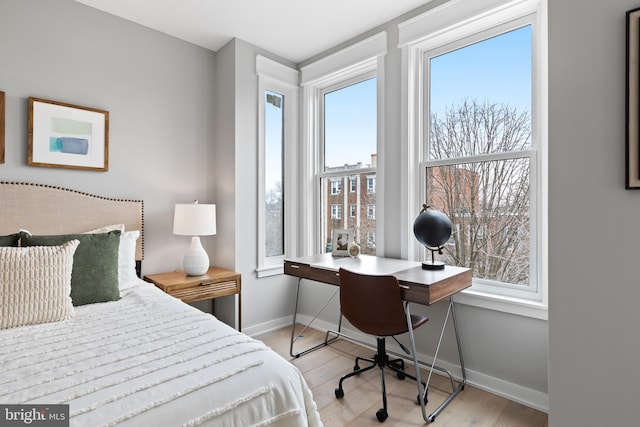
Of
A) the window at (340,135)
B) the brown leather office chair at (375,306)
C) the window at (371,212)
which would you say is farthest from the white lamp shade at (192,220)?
the window at (371,212)

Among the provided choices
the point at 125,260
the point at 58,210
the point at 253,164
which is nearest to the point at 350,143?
the point at 253,164

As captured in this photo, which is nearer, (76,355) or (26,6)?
(76,355)

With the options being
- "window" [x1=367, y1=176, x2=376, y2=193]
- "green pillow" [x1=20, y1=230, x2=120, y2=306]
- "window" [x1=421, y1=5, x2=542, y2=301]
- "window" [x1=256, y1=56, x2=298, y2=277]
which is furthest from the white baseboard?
"green pillow" [x1=20, y1=230, x2=120, y2=306]

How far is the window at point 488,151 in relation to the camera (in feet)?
7.06

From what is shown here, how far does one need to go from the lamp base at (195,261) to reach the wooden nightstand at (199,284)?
5cm

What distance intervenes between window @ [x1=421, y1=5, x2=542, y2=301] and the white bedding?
66.1 inches

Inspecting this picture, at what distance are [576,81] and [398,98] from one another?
4.65 ft

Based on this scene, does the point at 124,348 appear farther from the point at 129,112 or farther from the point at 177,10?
the point at 177,10

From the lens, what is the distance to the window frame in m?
2.03

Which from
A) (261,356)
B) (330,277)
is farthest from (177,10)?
(261,356)

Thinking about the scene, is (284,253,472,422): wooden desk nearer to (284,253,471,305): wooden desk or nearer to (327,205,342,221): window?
(284,253,471,305): wooden desk

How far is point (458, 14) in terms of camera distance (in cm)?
231

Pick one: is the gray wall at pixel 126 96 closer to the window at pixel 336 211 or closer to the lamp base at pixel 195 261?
the lamp base at pixel 195 261

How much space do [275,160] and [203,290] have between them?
1.48 meters
